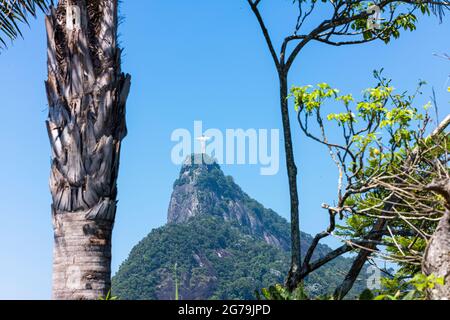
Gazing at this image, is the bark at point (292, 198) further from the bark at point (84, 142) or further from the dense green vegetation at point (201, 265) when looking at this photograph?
the dense green vegetation at point (201, 265)

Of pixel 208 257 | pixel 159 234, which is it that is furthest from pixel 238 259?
pixel 159 234

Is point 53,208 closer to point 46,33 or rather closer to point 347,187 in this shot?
point 46,33

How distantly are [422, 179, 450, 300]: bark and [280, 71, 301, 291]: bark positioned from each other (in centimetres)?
528

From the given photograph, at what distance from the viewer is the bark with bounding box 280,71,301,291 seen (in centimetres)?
990

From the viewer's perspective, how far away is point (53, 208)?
6.69 m

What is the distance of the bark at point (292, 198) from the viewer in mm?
9898

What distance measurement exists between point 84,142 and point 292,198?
441 centimetres

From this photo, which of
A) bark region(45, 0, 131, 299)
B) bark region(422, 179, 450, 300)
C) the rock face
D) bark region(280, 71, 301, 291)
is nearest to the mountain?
the rock face

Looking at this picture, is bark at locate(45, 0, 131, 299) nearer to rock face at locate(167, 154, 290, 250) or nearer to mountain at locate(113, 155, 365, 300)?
mountain at locate(113, 155, 365, 300)

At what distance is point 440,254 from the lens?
4.49 m

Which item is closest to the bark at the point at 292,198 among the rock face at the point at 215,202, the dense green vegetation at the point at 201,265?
the dense green vegetation at the point at 201,265

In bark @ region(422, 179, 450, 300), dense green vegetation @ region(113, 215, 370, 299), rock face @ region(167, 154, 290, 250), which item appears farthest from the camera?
rock face @ region(167, 154, 290, 250)

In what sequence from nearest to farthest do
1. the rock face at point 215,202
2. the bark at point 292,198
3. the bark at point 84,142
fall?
1. the bark at point 84,142
2. the bark at point 292,198
3. the rock face at point 215,202

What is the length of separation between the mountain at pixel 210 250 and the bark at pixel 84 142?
8320 cm
